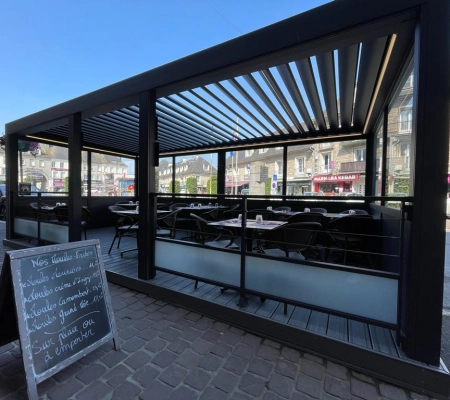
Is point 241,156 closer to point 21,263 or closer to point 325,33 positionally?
point 325,33

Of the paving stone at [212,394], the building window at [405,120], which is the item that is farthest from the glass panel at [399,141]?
the paving stone at [212,394]

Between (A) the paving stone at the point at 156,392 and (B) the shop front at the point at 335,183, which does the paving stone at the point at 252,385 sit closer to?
(A) the paving stone at the point at 156,392

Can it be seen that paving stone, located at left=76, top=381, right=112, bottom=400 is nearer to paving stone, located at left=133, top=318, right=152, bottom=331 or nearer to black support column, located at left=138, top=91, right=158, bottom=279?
paving stone, located at left=133, top=318, right=152, bottom=331

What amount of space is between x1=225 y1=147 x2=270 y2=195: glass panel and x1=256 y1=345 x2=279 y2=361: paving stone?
5.10m

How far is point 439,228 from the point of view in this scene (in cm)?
150

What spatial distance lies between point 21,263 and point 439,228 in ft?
8.70

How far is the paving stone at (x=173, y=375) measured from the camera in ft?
4.99

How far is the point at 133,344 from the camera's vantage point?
6.25 ft

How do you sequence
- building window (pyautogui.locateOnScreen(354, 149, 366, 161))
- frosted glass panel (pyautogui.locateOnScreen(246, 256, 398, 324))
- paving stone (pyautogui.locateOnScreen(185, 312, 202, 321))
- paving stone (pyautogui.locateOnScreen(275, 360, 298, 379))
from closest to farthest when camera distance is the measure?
1. paving stone (pyautogui.locateOnScreen(275, 360, 298, 379))
2. frosted glass panel (pyautogui.locateOnScreen(246, 256, 398, 324))
3. paving stone (pyautogui.locateOnScreen(185, 312, 202, 321))
4. building window (pyautogui.locateOnScreen(354, 149, 366, 161))

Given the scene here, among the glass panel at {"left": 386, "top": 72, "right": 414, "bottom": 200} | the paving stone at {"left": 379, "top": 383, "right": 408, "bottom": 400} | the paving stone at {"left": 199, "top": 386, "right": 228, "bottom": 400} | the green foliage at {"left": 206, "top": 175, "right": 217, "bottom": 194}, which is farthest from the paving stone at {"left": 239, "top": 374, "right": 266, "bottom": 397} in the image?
the green foliage at {"left": 206, "top": 175, "right": 217, "bottom": 194}

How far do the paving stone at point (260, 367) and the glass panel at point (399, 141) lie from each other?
205cm

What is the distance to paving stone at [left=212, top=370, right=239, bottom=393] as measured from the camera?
148 centimetres

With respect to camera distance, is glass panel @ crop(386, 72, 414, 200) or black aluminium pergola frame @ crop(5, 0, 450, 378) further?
glass panel @ crop(386, 72, 414, 200)

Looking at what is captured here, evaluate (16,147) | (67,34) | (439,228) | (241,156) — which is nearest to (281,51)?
(439,228)
